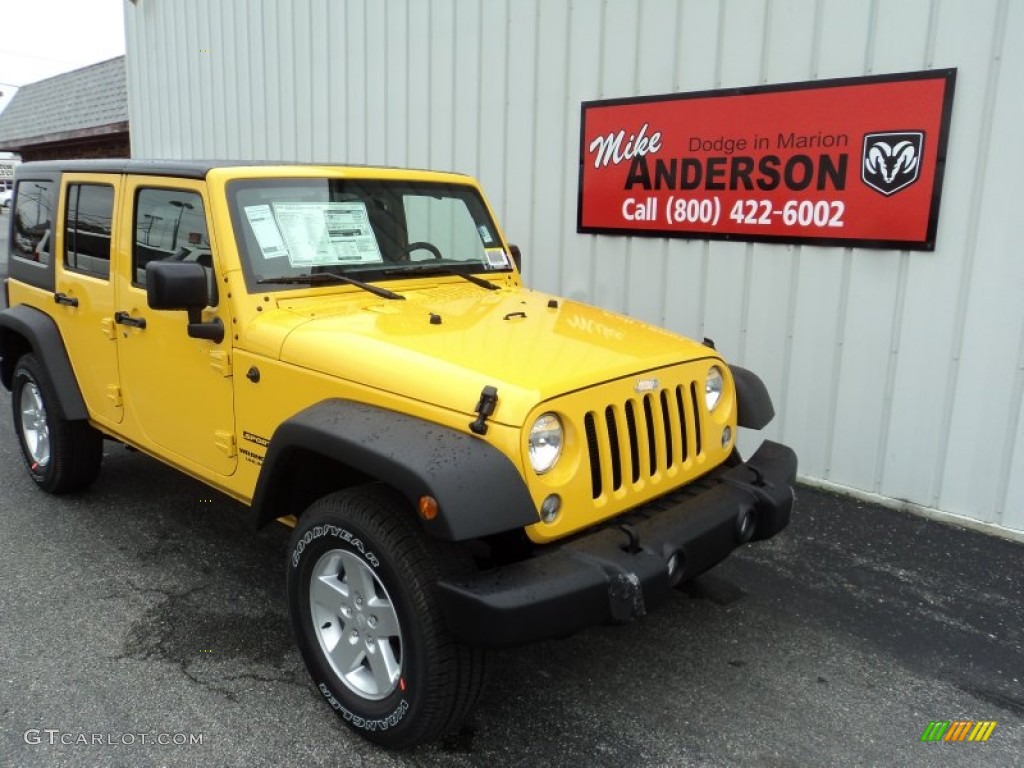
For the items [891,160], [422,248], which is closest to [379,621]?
[422,248]

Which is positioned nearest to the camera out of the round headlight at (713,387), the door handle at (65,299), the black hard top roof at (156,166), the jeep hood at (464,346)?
the jeep hood at (464,346)

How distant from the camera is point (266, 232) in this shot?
3.41m

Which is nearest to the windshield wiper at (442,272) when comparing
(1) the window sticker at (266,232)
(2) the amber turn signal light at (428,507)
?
(1) the window sticker at (266,232)

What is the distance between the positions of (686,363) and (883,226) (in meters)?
2.38

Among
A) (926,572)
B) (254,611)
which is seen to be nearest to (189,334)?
(254,611)

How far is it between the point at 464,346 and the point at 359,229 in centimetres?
109

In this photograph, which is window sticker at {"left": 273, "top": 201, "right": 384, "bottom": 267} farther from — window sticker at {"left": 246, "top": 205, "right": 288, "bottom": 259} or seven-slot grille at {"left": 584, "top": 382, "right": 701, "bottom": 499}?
seven-slot grille at {"left": 584, "top": 382, "right": 701, "bottom": 499}

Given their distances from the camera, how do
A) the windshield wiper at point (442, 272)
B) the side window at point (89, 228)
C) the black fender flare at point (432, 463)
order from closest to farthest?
the black fender flare at point (432, 463)
the windshield wiper at point (442, 272)
the side window at point (89, 228)

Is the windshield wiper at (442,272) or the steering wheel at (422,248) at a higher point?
the steering wheel at (422,248)

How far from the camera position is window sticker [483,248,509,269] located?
425cm

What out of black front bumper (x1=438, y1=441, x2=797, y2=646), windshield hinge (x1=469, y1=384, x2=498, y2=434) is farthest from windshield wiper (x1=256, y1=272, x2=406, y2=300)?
black front bumper (x1=438, y1=441, x2=797, y2=646)

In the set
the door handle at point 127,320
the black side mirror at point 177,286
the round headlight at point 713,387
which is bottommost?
the round headlight at point 713,387

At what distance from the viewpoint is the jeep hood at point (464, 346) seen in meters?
2.62

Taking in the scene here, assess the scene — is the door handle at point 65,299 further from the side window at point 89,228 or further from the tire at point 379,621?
the tire at point 379,621
